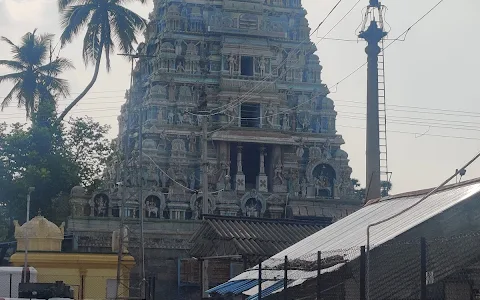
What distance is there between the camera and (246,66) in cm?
7056

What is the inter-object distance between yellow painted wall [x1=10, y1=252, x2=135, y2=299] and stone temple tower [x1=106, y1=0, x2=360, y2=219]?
898 inches

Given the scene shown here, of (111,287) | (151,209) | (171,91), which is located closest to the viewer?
(111,287)

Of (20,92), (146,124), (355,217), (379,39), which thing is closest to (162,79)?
(146,124)

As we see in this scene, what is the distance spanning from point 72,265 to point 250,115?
31.8 meters

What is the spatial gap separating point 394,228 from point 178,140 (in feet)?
162

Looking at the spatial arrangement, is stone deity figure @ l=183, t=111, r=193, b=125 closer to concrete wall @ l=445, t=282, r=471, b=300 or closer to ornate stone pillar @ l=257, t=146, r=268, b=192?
ornate stone pillar @ l=257, t=146, r=268, b=192

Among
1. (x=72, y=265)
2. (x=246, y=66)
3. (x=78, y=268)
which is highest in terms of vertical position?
(x=246, y=66)

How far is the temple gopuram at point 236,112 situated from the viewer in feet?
207

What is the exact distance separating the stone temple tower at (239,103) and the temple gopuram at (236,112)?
2.7 inches

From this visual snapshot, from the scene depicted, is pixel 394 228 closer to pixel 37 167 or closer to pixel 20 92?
pixel 37 167

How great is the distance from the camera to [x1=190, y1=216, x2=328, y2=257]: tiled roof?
29.2 meters

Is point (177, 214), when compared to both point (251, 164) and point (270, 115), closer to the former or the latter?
point (270, 115)

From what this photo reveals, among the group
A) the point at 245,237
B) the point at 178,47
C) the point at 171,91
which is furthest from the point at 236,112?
the point at 245,237

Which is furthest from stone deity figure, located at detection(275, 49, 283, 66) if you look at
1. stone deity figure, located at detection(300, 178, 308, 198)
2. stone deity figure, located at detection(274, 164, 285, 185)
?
stone deity figure, located at detection(300, 178, 308, 198)
